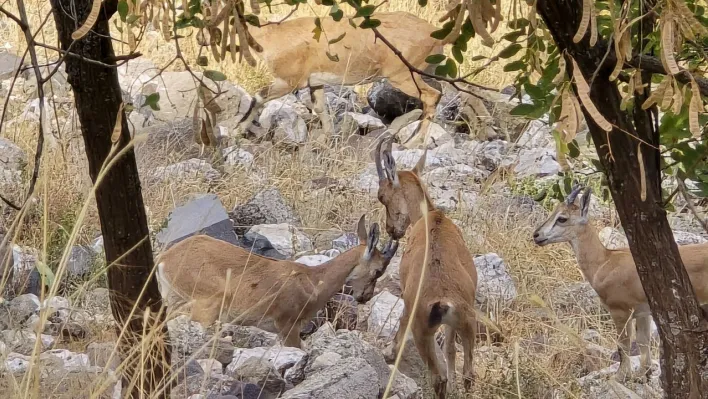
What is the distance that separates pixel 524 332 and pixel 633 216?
8.29 ft

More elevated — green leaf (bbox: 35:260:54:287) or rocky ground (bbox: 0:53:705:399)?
green leaf (bbox: 35:260:54:287)

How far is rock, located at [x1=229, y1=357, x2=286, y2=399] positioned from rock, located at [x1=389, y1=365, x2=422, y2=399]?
45 centimetres

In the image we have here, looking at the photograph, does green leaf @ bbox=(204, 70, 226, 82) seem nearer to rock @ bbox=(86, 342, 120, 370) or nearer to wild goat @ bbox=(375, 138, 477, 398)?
rock @ bbox=(86, 342, 120, 370)

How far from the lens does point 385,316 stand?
5.34m

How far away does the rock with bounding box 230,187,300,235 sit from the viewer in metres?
6.67

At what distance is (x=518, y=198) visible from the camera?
7066mm

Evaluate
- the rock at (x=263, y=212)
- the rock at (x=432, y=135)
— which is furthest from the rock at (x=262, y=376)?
the rock at (x=432, y=135)

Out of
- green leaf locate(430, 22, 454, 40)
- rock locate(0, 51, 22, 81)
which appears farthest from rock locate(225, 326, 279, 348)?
rock locate(0, 51, 22, 81)

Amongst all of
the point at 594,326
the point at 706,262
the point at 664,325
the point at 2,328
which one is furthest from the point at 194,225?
the point at 664,325

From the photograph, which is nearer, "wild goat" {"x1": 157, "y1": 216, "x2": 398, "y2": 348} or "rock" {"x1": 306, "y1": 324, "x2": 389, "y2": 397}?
"rock" {"x1": 306, "y1": 324, "x2": 389, "y2": 397}

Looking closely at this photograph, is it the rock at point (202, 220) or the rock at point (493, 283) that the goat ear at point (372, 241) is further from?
the rock at point (202, 220)

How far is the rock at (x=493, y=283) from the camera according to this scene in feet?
18.1

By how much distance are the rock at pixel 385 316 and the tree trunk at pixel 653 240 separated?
238 cm

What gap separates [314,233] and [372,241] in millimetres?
1208
